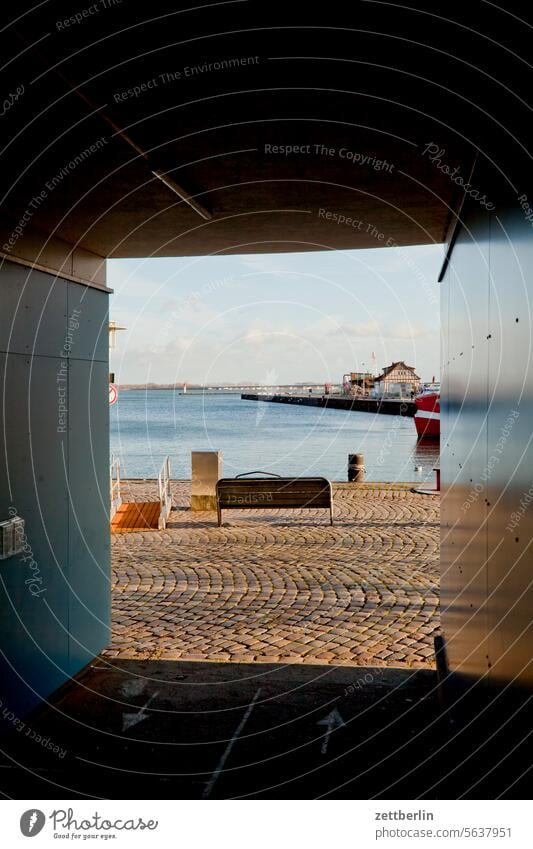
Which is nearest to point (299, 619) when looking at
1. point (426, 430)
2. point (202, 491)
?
point (202, 491)

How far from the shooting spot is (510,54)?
273 centimetres

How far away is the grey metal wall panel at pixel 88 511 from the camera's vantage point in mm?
6383

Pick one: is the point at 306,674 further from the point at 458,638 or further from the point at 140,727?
the point at 458,638

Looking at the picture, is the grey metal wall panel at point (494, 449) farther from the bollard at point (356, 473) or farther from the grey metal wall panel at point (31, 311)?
the bollard at point (356, 473)

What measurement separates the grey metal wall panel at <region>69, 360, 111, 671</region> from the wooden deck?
268 inches

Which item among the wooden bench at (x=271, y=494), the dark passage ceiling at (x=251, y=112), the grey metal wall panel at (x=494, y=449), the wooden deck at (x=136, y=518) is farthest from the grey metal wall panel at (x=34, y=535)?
the wooden deck at (x=136, y=518)

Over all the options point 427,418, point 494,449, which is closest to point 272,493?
point 494,449

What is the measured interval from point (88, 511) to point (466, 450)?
3.72 metres

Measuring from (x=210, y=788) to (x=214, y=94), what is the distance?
382cm

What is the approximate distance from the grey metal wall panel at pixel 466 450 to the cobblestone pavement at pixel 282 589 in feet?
5.30

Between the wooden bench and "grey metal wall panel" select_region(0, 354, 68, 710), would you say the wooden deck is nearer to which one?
the wooden bench

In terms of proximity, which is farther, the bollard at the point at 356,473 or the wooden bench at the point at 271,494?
the bollard at the point at 356,473

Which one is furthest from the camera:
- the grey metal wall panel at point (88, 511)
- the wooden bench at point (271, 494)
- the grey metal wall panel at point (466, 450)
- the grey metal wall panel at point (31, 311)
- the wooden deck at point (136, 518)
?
the wooden deck at point (136, 518)

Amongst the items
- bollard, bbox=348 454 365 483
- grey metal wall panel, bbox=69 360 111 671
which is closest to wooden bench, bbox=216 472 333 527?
bollard, bbox=348 454 365 483
